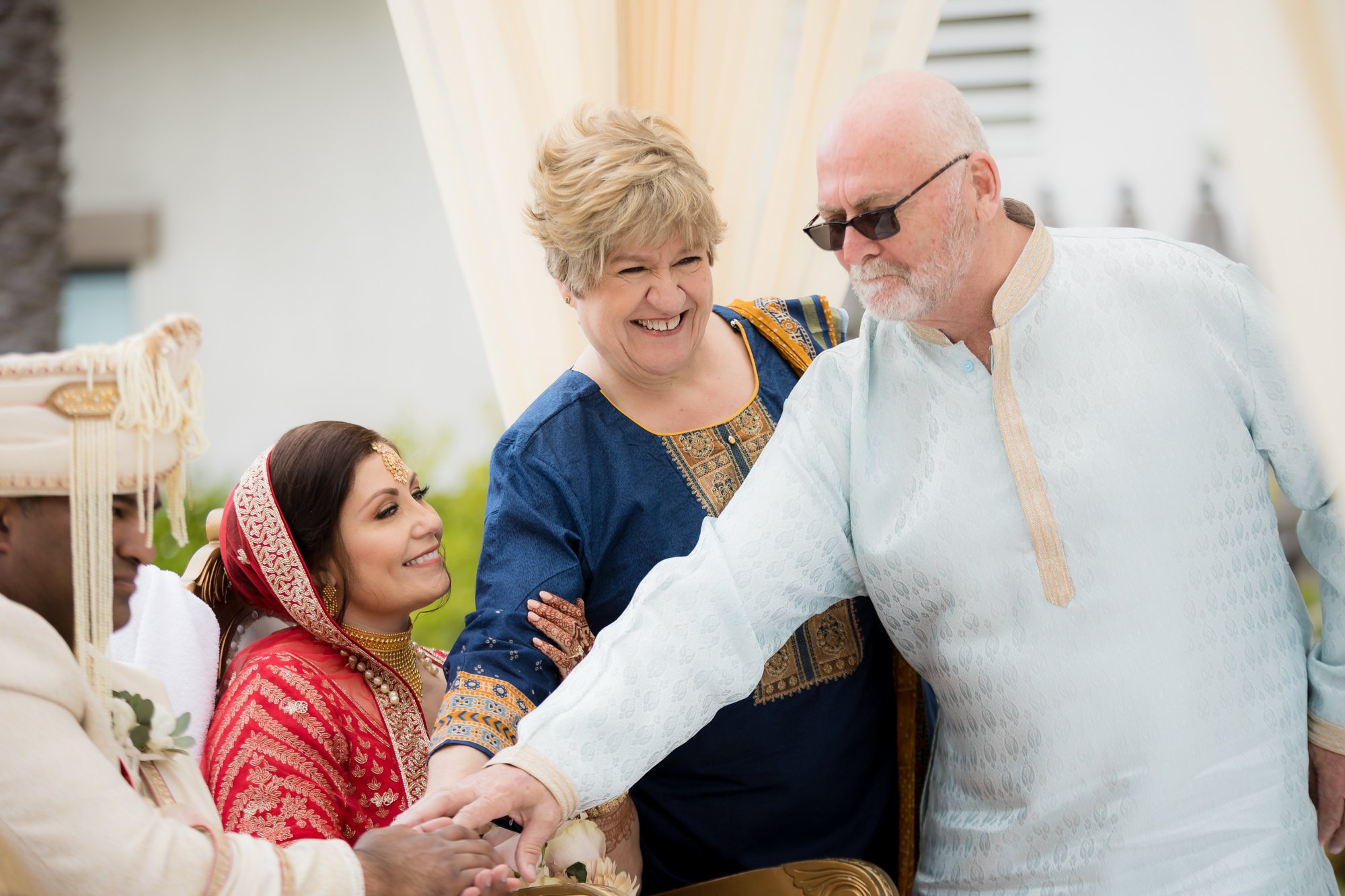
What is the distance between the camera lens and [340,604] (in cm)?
211

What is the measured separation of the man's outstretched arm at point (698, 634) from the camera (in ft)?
5.61

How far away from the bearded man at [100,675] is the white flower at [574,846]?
21 centimetres

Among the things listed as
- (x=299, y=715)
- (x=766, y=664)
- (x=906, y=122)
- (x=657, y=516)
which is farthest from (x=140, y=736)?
(x=906, y=122)

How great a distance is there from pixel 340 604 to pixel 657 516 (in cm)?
59

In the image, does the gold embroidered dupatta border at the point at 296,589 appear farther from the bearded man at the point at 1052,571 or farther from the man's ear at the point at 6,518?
the man's ear at the point at 6,518

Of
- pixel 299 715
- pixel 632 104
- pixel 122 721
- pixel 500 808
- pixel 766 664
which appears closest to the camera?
pixel 122 721

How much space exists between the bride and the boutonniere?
0.37 m

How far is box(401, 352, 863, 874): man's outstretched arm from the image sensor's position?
171 centimetres

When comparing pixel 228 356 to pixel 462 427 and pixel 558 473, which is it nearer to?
pixel 462 427

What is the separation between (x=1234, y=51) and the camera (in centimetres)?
105

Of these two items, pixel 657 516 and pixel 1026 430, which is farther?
pixel 657 516

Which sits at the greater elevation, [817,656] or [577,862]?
[817,656]

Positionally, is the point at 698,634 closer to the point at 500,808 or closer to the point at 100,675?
the point at 500,808

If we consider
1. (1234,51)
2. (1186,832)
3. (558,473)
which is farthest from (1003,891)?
(1234,51)
